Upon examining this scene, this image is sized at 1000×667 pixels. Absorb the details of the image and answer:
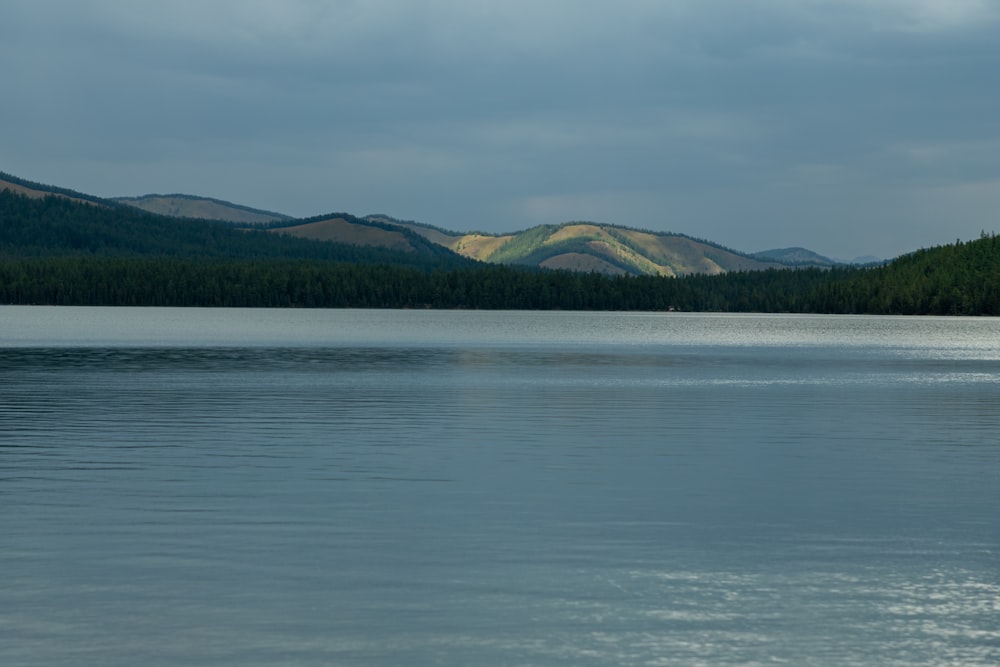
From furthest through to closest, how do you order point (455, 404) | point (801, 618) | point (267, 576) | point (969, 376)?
point (969, 376)
point (455, 404)
point (267, 576)
point (801, 618)

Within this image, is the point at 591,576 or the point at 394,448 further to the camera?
the point at 394,448

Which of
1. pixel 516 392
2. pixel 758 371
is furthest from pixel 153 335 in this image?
pixel 516 392

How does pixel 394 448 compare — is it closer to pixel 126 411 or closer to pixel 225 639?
pixel 126 411

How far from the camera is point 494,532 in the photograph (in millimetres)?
22562

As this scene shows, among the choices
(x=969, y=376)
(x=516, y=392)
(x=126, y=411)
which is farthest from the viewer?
(x=969, y=376)

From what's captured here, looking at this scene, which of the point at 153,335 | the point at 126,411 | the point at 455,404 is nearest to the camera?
the point at 126,411

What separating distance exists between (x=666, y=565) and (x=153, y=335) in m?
127

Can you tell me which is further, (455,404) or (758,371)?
(758,371)

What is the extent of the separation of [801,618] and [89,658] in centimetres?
885

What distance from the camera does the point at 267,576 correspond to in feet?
61.4

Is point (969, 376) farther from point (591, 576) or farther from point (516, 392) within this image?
point (591, 576)

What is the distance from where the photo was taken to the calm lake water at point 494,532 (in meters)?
15.4

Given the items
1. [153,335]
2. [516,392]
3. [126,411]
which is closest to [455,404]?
[516,392]

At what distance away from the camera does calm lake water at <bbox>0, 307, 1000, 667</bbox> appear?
15.4 m
